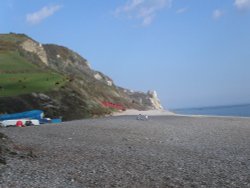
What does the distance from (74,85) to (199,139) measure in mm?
37455

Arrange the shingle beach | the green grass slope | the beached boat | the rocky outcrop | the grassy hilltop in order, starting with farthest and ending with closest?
the rocky outcrop → the green grass slope → the grassy hilltop → the beached boat → the shingle beach

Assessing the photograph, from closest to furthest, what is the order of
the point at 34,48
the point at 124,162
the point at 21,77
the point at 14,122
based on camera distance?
the point at 124,162 < the point at 14,122 < the point at 21,77 < the point at 34,48

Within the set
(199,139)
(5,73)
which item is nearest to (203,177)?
(199,139)

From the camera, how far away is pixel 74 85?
209 ft

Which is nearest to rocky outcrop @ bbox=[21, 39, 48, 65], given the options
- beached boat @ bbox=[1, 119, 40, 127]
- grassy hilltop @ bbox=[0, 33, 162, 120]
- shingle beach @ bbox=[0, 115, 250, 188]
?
grassy hilltop @ bbox=[0, 33, 162, 120]

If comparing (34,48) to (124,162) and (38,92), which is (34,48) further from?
(124,162)

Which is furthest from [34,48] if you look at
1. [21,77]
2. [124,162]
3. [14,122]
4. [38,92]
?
[124,162]

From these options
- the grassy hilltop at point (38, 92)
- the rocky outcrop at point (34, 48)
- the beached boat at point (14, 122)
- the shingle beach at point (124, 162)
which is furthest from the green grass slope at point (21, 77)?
the shingle beach at point (124, 162)

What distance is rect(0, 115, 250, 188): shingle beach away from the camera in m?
14.9

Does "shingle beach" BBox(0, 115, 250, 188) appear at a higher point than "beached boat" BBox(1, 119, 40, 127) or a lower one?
lower

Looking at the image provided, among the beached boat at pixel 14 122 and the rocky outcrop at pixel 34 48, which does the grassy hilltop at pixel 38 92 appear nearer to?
the beached boat at pixel 14 122

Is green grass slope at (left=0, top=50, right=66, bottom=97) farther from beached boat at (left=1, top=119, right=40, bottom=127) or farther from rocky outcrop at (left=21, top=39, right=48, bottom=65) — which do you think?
rocky outcrop at (left=21, top=39, right=48, bottom=65)

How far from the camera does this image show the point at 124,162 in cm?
1836

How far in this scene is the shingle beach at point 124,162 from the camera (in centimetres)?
1493
